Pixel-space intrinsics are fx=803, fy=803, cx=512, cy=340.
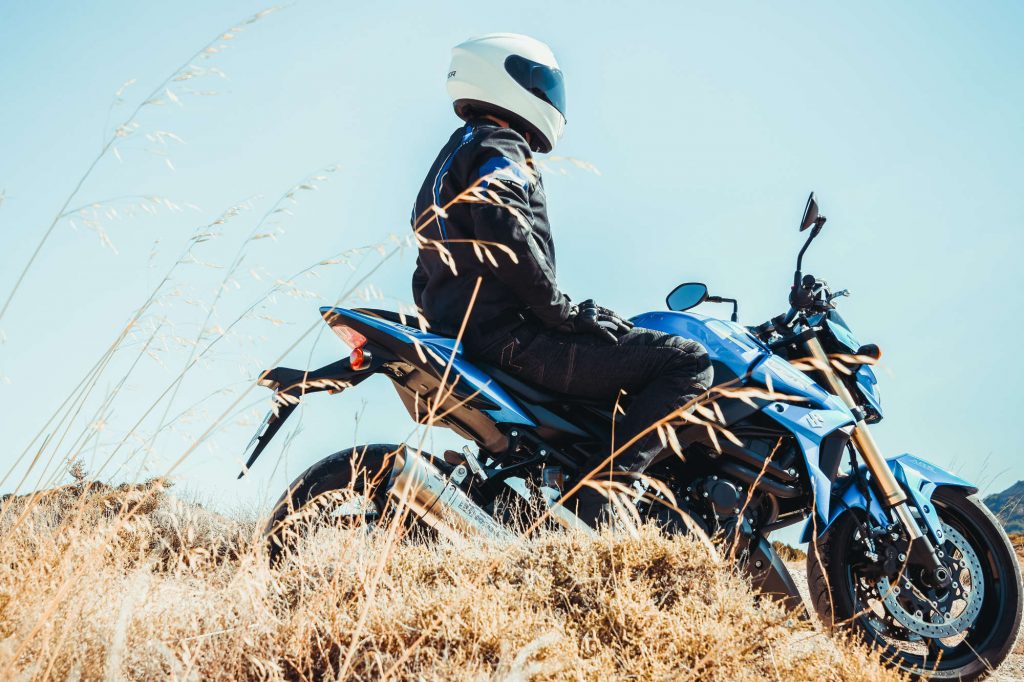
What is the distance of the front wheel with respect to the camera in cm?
386

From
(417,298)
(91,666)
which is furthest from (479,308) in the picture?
(91,666)

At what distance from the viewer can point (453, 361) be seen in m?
3.23

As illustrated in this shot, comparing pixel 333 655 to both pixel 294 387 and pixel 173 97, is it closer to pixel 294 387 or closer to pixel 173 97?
pixel 294 387

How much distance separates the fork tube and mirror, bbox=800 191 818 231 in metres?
0.58

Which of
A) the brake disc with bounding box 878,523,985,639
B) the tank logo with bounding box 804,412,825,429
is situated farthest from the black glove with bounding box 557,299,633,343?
the brake disc with bounding box 878,523,985,639

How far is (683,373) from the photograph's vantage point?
3424mm

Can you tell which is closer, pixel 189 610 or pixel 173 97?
pixel 189 610

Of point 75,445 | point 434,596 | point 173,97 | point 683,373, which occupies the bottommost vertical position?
point 434,596

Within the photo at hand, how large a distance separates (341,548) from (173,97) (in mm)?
1555

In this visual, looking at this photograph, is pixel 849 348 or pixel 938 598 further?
pixel 849 348

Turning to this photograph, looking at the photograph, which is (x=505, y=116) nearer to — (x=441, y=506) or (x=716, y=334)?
(x=716, y=334)

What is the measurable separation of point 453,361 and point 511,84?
138 cm

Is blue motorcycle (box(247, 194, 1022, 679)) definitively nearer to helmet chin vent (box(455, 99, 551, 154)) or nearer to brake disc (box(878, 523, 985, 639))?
brake disc (box(878, 523, 985, 639))

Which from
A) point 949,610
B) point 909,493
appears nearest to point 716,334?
point 909,493
